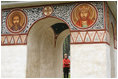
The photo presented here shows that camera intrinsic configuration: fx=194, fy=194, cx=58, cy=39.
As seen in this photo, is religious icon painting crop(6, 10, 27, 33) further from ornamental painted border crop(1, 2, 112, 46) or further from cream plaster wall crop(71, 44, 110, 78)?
cream plaster wall crop(71, 44, 110, 78)

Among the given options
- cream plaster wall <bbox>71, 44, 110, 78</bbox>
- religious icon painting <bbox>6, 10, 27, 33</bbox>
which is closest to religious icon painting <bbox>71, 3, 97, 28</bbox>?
cream plaster wall <bbox>71, 44, 110, 78</bbox>

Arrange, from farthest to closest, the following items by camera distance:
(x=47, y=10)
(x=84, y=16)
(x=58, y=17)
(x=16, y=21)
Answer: (x=16, y=21), (x=47, y=10), (x=58, y=17), (x=84, y=16)

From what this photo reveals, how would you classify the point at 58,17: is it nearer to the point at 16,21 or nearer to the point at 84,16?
the point at 84,16

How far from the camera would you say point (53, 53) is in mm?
10805

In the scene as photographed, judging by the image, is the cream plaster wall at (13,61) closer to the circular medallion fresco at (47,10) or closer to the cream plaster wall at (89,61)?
the circular medallion fresco at (47,10)

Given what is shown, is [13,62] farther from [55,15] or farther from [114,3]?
[114,3]

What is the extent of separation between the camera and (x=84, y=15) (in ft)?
25.0

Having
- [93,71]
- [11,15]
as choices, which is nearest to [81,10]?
[93,71]

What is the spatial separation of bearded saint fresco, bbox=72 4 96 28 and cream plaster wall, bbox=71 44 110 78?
2.84 ft

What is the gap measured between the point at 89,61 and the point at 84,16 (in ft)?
5.80

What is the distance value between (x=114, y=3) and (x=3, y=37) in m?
4.89

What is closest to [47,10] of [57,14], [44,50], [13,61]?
[57,14]

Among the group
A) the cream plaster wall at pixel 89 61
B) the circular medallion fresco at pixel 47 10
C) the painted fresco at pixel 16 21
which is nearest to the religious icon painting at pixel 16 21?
the painted fresco at pixel 16 21

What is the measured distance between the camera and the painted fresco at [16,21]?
8.20m
